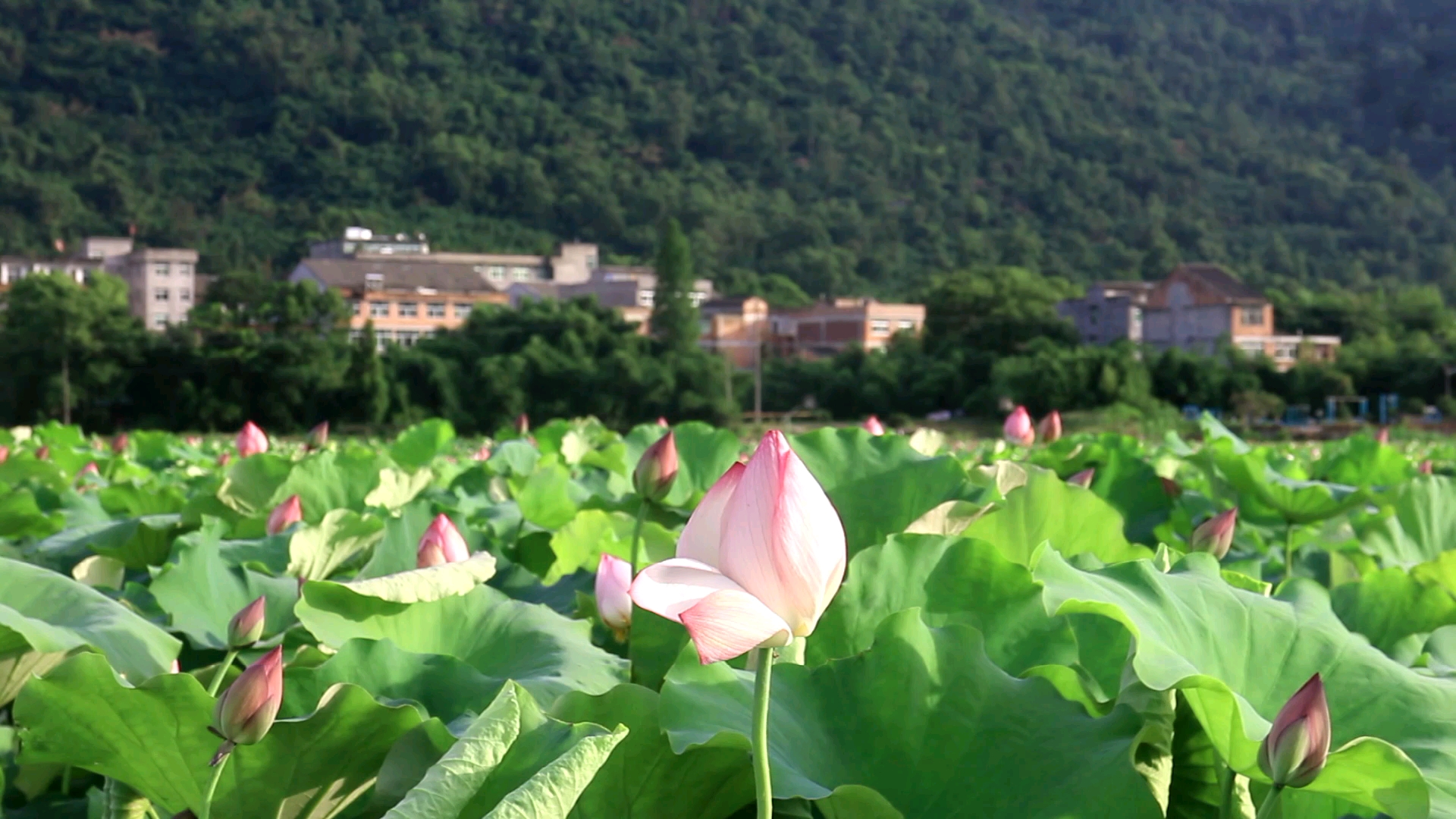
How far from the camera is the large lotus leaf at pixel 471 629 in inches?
37.4

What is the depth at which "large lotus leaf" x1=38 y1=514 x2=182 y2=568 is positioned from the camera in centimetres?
157

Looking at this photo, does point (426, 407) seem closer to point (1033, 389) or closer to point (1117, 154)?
point (1033, 389)

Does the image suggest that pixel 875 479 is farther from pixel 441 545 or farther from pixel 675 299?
pixel 675 299

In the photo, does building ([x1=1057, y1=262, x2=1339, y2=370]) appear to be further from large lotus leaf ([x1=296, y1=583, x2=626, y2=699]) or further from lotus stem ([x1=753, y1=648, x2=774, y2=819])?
lotus stem ([x1=753, y1=648, x2=774, y2=819])

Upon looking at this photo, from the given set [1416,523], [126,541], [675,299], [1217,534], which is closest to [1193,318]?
[675,299]

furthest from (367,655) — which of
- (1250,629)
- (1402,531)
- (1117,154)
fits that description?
(1117,154)

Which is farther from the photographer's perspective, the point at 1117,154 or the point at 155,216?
the point at 1117,154

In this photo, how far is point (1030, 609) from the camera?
33.4 inches

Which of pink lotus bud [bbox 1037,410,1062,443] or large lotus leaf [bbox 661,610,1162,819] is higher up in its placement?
pink lotus bud [bbox 1037,410,1062,443]

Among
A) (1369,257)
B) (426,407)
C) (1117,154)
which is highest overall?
(1117,154)

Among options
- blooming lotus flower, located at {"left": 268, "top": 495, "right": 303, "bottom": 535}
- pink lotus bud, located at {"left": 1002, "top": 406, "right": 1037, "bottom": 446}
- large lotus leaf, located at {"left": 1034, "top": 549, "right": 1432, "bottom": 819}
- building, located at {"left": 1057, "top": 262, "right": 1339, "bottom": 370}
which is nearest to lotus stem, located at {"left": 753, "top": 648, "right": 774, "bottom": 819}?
large lotus leaf, located at {"left": 1034, "top": 549, "right": 1432, "bottom": 819}

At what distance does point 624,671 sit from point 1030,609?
285mm

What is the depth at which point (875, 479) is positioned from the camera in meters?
1.22

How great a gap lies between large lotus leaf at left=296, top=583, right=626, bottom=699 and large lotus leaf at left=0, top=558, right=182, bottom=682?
115 mm
